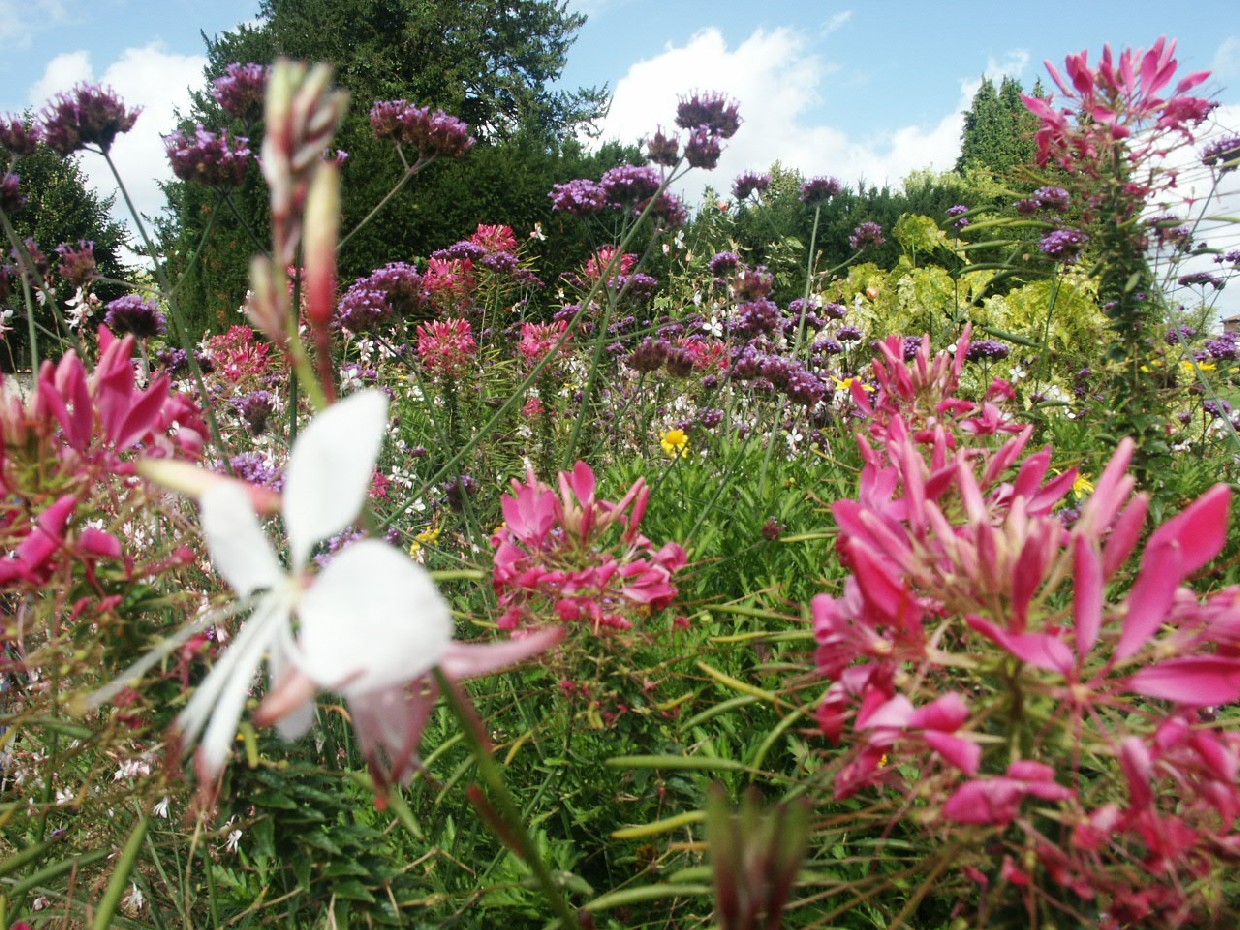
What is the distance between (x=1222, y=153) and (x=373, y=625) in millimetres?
1869

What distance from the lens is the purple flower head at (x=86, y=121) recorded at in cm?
204

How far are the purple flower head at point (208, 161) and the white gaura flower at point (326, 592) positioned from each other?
2.06m

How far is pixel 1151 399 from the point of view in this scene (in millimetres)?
1709

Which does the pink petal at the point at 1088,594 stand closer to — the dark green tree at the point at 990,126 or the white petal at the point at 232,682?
the white petal at the point at 232,682

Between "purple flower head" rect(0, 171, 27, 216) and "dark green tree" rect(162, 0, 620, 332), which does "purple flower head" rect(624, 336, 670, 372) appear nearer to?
A: "purple flower head" rect(0, 171, 27, 216)

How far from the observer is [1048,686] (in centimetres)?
53

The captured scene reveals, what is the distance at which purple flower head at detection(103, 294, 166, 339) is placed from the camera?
223 centimetres

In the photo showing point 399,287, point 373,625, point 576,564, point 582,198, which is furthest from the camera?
point 582,198

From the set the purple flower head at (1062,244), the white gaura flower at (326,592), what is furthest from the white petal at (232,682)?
the purple flower head at (1062,244)

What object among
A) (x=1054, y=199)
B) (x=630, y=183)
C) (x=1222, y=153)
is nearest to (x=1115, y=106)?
(x=1222, y=153)

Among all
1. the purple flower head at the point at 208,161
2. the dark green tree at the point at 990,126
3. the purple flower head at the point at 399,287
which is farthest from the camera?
the dark green tree at the point at 990,126

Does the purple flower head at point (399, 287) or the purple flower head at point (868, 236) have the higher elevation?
the purple flower head at point (868, 236)

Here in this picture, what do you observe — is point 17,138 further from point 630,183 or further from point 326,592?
point 326,592

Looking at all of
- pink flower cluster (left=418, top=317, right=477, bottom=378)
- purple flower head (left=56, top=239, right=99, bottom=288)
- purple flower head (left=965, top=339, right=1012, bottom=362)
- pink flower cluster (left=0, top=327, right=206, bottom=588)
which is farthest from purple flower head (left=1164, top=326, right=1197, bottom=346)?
purple flower head (left=56, top=239, right=99, bottom=288)
